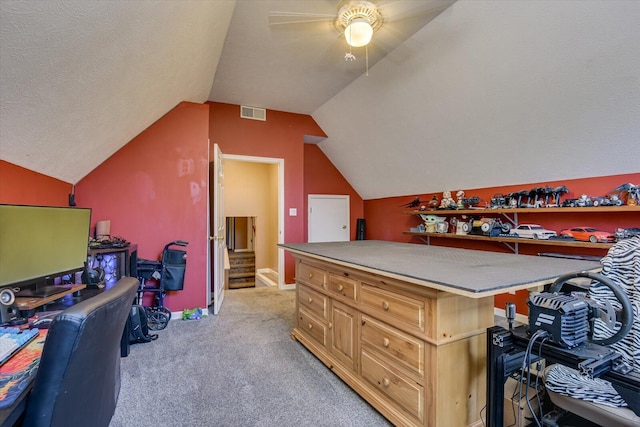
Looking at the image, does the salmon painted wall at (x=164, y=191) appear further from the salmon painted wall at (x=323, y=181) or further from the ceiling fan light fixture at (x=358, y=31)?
the salmon painted wall at (x=323, y=181)

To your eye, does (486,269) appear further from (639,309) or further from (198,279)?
(198,279)

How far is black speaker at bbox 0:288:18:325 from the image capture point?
1.30 m

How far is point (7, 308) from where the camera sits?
4.37 ft

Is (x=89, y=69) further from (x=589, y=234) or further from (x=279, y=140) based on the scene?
(x=589, y=234)

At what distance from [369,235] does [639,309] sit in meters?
5.02

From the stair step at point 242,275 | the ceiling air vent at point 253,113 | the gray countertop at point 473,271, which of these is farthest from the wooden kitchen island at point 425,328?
the stair step at point 242,275

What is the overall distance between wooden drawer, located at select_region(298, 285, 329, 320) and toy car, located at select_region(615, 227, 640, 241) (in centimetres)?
262

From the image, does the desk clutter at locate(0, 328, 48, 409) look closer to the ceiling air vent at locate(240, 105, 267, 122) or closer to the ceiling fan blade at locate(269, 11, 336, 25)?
the ceiling fan blade at locate(269, 11, 336, 25)

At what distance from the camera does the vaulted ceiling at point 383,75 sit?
62.4 inches

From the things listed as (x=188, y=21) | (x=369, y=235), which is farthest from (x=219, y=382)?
(x=369, y=235)

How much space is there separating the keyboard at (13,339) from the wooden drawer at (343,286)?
161 centimetres

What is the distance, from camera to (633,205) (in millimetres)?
2543

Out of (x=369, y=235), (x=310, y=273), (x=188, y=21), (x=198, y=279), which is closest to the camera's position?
(x=188, y=21)

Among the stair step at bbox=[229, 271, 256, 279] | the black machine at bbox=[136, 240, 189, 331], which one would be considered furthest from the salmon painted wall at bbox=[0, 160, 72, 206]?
the stair step at bbox=[229, 271, 256, 279]
